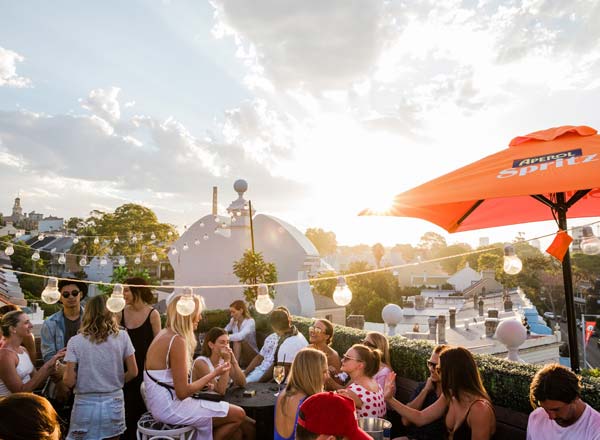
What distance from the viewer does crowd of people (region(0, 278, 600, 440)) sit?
2555 mm

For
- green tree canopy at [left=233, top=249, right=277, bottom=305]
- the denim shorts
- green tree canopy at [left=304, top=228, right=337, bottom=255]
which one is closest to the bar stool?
the denim shorts

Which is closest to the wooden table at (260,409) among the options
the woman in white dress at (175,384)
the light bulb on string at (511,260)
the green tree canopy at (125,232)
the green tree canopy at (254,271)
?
the woman in white dress at (175,384)

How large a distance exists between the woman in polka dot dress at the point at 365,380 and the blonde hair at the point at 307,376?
62 cm

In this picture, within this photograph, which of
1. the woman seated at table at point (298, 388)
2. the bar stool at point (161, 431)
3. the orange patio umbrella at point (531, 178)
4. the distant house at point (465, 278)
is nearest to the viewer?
the orange patio umbrella at point (531, 178)

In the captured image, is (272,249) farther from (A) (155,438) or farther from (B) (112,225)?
(B) (112,225)

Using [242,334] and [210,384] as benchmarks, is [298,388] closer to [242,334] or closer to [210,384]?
[210,384]

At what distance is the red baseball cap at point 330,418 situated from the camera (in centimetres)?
182

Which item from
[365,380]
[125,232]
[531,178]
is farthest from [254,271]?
[125,232]

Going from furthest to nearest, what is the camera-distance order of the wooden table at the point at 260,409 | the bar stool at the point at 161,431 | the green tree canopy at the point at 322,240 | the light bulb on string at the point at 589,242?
the green tree canopy at the point at 322,240 → the wooden table at the point at 260,409 → the bar stool at the point at 161,431 → the light bulb on string at the point at 589,242

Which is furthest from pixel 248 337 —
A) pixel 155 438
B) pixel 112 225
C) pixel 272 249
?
pixel 112 225

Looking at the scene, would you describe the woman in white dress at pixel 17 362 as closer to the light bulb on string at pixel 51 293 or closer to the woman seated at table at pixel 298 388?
the light bulb on string at pixel 51 293

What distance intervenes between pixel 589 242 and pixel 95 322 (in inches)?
154

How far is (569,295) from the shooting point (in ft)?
10.3

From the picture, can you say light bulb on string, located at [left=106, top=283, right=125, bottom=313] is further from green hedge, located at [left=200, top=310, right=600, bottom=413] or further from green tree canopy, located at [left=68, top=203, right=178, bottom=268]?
green tree canopy, located at [left=68, top=203, right=178, bottom=268]
